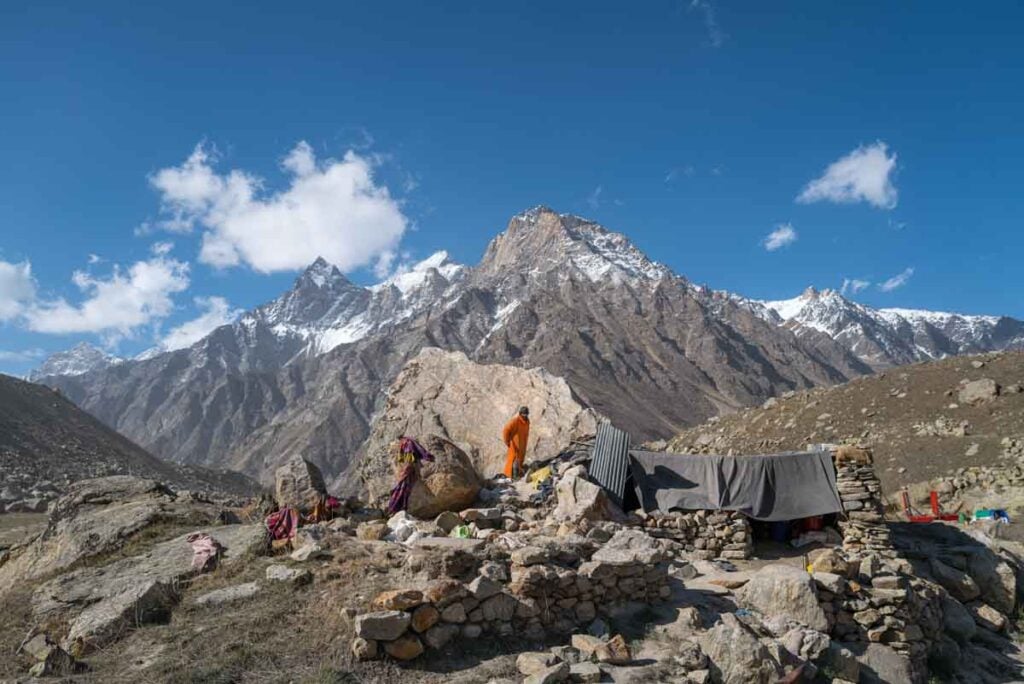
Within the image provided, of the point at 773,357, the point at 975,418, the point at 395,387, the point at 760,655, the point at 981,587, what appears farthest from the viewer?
the point at 773,357

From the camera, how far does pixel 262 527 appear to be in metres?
10.4

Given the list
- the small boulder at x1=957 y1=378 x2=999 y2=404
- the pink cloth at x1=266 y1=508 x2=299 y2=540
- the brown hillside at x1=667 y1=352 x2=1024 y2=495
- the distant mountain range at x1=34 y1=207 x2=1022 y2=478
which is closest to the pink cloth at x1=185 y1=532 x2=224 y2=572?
the pink cloth at x1=266 y1=508 x2=299 y2=540

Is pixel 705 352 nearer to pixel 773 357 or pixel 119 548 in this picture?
pixel 773 357

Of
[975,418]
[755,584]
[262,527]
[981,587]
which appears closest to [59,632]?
[262,527]

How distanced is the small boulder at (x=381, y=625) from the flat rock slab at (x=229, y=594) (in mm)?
2025

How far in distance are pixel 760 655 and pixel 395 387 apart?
46.2 ft

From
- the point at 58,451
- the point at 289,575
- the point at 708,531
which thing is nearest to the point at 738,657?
the point at 708,531

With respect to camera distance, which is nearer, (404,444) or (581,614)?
(581,614)

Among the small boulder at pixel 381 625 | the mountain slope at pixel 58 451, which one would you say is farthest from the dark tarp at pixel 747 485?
the mountain slope at pixel 58 451

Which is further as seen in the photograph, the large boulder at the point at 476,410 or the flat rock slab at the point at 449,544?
the large boulder at the point at 476,410

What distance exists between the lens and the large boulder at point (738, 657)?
22.4ft

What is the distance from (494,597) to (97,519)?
884 cm

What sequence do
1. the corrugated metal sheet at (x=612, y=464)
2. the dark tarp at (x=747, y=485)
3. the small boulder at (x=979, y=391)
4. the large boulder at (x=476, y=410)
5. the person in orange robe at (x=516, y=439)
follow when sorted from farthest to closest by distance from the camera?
1. the small boulder at (x=979, y=391)
2. the large boulder at (x=476, y=410)
3. the person in orange robe at (x=516, y=439)
4. the corrugated metal sheet at (x=612, y=464)
5. the dark tarp at (x=747, y=485)

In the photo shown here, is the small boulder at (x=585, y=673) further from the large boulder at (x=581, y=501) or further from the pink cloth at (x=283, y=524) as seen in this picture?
the pink cloth at (x=283, y=524)
